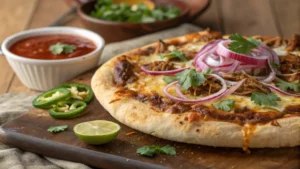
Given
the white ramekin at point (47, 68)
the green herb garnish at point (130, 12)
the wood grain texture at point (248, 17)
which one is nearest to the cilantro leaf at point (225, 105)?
the white ramekin at point (47, 68)

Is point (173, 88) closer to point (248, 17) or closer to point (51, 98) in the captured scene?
point (51, 98)

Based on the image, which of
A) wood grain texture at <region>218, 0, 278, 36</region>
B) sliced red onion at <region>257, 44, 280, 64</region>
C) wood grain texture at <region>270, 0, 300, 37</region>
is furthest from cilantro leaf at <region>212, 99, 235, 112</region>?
wood grain texture at <region>270, 0, 300, 37</region>

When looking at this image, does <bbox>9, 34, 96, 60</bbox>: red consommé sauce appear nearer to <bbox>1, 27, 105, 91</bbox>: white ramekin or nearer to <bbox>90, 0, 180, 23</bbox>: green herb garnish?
<bbox>1, 27, 105, 91</bbox>: white ramekin

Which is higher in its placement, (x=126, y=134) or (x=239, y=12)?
(x=126, y=134)

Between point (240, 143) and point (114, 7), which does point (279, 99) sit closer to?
point (240, 143)

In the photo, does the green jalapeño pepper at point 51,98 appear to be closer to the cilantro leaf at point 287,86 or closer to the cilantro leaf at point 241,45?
the cilantro leaf at point 241,45

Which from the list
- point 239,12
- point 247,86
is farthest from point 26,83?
point 239,12
